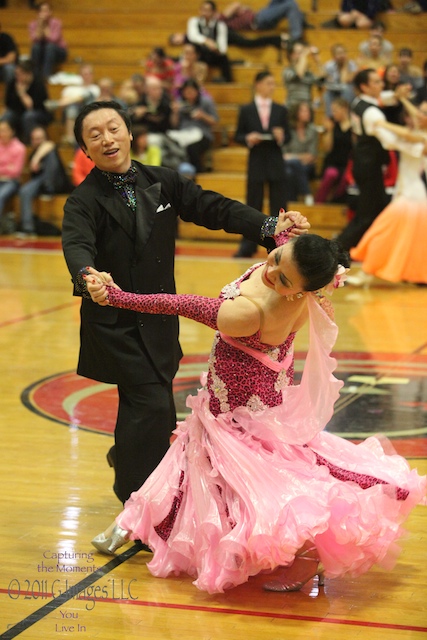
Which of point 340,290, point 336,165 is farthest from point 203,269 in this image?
point 336,165

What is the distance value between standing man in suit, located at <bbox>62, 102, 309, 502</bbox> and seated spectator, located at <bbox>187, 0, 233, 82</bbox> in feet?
38.8

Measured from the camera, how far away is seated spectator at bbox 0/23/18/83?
16.2 meters

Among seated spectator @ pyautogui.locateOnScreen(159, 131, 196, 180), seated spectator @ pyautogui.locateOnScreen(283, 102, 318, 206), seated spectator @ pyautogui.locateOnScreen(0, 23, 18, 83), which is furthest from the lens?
seated spectator @ pyautogui.locateOnScreen(0, 23, 18, 83)

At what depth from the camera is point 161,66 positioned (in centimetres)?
1542

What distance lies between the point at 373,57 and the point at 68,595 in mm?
12078

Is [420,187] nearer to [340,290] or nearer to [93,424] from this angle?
[340,290]

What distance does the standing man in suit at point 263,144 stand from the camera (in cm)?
1204

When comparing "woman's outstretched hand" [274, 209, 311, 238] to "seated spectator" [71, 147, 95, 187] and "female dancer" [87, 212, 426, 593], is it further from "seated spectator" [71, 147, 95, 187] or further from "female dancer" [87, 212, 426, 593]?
"seated spectator" [71, 147, 95, 187]

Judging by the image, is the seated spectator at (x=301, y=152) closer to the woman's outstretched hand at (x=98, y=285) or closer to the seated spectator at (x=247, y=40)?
the seated spectator at (x=247, y=40)

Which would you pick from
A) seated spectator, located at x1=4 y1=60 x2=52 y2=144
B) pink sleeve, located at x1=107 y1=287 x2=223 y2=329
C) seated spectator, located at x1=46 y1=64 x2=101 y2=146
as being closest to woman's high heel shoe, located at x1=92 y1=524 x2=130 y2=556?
pink sleeve, located at x1=107 y1=287 x2=223 y2=329

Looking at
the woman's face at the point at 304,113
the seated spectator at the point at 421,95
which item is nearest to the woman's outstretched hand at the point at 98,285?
the seated spectator at the point at 421,95

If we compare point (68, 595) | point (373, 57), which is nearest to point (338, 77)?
point (373, 57)

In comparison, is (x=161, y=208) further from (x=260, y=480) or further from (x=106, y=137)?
(x=260, y=480)

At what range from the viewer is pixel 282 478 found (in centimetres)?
359
